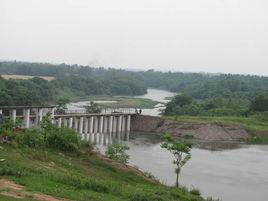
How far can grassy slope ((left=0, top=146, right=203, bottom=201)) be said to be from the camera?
1777 cm

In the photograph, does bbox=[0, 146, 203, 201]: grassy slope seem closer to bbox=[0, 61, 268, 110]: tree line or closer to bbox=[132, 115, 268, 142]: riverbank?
bbox=[132, 115, 268, 142]: riverbank

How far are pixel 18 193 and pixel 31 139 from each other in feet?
36.6

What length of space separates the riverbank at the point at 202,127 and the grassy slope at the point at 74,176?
42.9m

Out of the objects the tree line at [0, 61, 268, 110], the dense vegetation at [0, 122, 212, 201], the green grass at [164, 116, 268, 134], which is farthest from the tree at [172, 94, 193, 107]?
the dense vegetation at [0, 122, 212, 201]

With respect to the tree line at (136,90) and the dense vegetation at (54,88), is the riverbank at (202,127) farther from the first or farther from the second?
the dense vegetation at (54,88)

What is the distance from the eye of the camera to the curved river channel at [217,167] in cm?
3503

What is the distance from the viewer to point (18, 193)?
1567 cm

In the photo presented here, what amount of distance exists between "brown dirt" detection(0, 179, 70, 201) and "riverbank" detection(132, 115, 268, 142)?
53571mm

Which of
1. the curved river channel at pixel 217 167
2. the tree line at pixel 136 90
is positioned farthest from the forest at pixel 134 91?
the curved river channel at pixel 217 167

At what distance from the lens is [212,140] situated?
68.0 metres

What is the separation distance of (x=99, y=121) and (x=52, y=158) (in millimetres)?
44974

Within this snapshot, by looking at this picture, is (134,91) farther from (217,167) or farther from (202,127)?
(217,167)

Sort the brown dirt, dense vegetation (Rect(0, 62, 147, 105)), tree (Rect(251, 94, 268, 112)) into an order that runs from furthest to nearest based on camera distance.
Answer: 1. tree (Rect(251, 94, 268, 112))
2. dense vegetation (Rect(0, 62, 147, 105))
3. the brown dirt

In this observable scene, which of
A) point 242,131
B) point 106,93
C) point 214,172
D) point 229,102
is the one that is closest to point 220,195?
point 214,172
